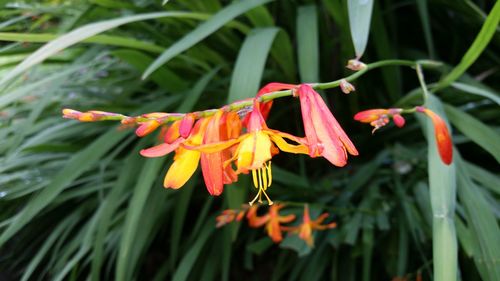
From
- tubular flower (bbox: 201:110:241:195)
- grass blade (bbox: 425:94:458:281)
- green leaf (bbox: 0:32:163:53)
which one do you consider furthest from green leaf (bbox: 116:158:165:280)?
grass blade (bbox: 425:94:458:281)

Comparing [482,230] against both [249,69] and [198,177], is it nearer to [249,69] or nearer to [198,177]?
[249,69]

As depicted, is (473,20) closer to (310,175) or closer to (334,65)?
(334,65)

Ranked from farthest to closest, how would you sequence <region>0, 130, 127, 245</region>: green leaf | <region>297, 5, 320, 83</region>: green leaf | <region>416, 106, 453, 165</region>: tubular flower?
1. <region>297, 5, 320, 83</region>: green leaf
2. <region>0, 130, 127, 245</region>: green leaf
3. <region>416, 106, 453, 165</region>: tubular flower

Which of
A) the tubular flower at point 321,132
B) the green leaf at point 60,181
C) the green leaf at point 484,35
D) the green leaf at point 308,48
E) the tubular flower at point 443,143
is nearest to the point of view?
the tubular flower at point 321,132

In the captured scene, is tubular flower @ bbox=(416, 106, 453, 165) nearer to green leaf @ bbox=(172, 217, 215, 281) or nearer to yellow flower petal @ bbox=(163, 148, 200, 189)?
yellow flower petal @ bbox=(163, 148, 200, 189)

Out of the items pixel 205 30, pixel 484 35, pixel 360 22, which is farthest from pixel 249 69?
pixel 484 35

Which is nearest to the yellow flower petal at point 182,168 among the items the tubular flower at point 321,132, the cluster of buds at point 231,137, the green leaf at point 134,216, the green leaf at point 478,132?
the cluster of buds at point 231,137

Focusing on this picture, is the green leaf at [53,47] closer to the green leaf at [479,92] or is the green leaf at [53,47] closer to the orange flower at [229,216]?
the orange flower at [229,216]
